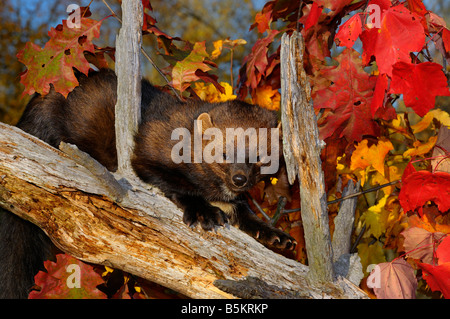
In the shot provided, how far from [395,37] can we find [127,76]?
1527mm

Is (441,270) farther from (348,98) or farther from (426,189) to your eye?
(348,98)

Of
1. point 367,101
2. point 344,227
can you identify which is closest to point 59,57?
point 367,101

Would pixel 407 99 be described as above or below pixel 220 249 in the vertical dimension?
above

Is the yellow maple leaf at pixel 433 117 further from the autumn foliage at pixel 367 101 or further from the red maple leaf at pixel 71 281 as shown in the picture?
the red maple leaf at pixel 71 281

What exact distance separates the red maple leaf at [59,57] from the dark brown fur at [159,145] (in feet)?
1.61

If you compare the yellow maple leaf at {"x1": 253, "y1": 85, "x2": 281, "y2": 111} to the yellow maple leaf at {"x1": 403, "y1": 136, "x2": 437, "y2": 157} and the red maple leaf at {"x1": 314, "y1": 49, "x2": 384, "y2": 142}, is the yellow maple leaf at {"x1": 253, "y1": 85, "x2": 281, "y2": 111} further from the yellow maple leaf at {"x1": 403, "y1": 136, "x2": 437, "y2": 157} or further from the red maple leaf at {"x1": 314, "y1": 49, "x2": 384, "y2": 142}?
the yellow maple leaf at {"x1": 403, "y1": 136, "x2": 437, "y2": 157}

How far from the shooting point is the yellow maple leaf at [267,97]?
12.3 feet

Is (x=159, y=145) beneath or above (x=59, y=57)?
beneath

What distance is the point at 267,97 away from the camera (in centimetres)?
378
